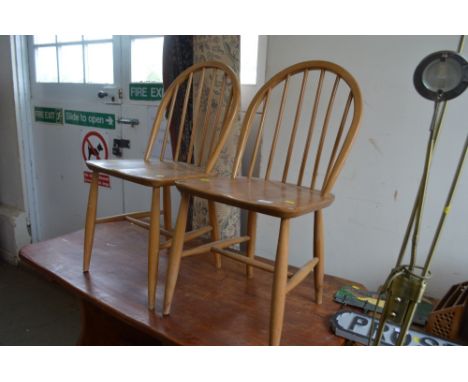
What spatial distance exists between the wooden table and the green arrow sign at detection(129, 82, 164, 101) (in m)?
0.77

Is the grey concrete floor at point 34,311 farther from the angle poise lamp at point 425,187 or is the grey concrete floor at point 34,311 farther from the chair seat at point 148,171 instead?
the angle poise lamp at point 425,187

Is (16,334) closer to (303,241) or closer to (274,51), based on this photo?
(303,241)

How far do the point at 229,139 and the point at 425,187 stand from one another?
0.95 meters

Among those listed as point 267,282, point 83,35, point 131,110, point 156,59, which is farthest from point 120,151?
point 267,282

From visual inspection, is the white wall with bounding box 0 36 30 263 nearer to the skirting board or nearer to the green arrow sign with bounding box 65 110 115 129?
the skirting board

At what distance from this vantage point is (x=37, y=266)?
3.66 feet

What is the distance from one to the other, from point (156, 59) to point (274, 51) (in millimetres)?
732

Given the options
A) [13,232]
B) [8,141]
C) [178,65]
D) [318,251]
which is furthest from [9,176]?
[318,251]

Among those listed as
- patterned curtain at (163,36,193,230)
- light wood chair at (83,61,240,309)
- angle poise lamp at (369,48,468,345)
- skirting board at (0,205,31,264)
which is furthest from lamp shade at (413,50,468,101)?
skirting board at (0,205,31,264)

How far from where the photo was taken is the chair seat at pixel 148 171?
0.88 meters

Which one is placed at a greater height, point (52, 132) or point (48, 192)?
point (52, 132)

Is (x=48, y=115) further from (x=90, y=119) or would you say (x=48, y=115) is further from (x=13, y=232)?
(x=13, y=232)

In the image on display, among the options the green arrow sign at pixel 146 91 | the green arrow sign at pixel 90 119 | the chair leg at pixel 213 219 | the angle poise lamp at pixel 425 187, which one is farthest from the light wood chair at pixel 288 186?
the green arrow sign at pixel 90 119

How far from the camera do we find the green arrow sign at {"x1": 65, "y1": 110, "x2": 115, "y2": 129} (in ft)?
6.43
